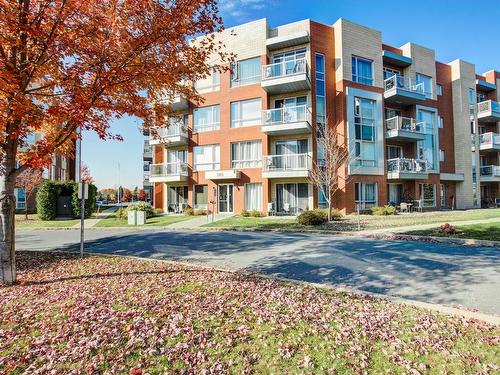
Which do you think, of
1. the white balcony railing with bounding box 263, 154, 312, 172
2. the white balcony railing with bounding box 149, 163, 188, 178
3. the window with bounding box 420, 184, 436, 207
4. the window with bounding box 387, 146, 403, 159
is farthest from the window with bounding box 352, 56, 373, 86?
the white balcony railing with bounding box 149, 163, 188, 178

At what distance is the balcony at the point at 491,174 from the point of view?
32.8 metres

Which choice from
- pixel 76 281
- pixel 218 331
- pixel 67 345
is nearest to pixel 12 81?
pixel 76 281

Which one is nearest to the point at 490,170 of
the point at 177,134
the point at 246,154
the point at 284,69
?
the point at 284,69

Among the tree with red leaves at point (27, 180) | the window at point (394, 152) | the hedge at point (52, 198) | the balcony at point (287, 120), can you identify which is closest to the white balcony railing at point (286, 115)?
the balcony at point (287, 120)

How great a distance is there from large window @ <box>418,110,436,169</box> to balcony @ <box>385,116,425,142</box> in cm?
180

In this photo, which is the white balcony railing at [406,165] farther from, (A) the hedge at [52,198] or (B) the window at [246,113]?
(A) the hedge at [52,198]

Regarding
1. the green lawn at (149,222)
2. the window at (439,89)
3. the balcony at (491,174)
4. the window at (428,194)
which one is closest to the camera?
the green lawn at (149,222)

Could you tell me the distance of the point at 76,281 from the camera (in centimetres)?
679

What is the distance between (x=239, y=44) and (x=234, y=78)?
2908 mm

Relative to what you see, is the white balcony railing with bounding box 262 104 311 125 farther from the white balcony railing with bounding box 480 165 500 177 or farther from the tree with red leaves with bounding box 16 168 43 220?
the white balcony railing with bounding box 480 165 500 177

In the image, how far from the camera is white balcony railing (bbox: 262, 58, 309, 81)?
22047mm

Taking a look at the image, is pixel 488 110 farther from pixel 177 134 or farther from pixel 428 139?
pixel 177 134

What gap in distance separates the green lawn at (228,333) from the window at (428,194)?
85.7ft

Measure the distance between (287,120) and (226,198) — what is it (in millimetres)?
8595
